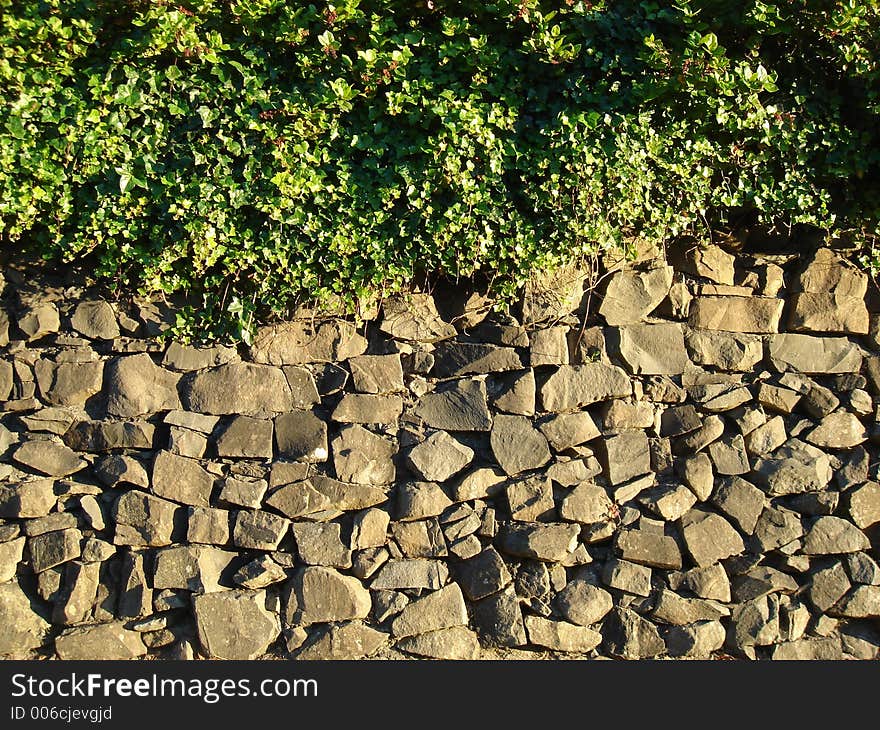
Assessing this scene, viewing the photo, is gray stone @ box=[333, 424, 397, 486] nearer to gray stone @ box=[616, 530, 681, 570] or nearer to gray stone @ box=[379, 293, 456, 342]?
gray stone @ box=[379, 293, 456, 342]

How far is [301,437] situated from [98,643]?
1.25 metres

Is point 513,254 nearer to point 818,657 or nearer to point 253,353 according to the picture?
point 253,353

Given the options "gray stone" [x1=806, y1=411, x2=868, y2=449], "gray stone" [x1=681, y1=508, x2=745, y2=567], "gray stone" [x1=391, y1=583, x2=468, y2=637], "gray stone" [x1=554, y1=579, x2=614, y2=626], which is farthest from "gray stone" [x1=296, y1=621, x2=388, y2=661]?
"gray stone" [x1=806, y1=411, x2=868, y2=449]

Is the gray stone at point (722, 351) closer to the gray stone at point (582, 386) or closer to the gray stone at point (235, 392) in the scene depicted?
the gray stone at point (582, 386)

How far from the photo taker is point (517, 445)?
4031 millimetres

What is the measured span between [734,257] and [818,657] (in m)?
1.96

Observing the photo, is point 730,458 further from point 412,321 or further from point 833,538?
point 412,321

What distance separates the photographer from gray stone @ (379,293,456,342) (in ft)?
13.4

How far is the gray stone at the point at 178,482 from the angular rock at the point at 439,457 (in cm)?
95

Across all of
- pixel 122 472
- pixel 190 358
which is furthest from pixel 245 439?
pixel 122 472

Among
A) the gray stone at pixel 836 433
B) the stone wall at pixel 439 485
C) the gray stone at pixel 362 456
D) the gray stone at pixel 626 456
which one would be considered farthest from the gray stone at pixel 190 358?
the gray stone at pixel 836 433

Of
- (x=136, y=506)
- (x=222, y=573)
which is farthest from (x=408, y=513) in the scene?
(x=136, y=506)

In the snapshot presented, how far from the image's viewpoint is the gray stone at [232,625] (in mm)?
3801

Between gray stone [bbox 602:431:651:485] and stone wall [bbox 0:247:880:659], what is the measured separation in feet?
0.03
